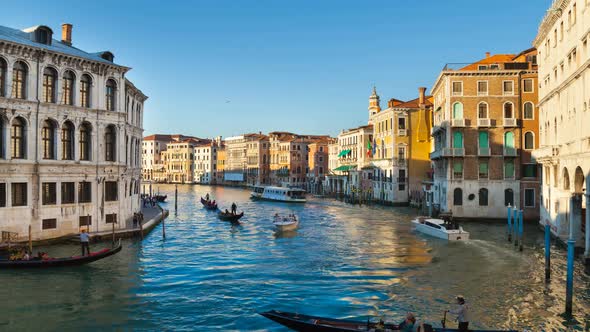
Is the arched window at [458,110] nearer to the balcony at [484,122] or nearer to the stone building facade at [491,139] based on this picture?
the stone building facade at [491,139]

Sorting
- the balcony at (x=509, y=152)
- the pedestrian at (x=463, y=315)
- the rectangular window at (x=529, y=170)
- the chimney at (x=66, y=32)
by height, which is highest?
the chimney at (x=66, y=32)

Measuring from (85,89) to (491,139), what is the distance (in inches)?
989

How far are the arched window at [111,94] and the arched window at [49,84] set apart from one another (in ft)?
A: 9.56

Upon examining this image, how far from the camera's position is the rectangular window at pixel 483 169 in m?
34.2

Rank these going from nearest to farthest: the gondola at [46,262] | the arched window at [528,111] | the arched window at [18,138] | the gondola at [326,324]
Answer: the gondola at [326,324], the gondola at [46,262], the arched window at [18,138], the arched window at [528,111]

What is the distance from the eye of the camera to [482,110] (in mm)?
34188

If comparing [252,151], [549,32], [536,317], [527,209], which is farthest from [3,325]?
[252,151]

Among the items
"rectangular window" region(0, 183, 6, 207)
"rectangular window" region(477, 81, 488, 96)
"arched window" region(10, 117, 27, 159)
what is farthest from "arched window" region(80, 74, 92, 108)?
"rectangular window" region(477, 81, 488, 96)

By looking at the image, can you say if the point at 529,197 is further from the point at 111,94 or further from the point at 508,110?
the point at 111,94

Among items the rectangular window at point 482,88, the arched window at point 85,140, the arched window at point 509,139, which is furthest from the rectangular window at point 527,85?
the arched window at point 85,140

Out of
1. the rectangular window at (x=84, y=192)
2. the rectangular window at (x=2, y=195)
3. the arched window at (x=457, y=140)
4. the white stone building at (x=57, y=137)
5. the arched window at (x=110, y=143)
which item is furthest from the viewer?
the arched window at (x=457, y=140)

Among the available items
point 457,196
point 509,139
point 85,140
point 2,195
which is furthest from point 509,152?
point 2,195

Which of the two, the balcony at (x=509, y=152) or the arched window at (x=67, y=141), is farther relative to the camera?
the balcony at (x=509, y=152)

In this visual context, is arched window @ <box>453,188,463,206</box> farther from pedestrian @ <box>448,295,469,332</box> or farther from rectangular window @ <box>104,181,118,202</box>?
pedestrian @ <box>448,295,469,332</box>
